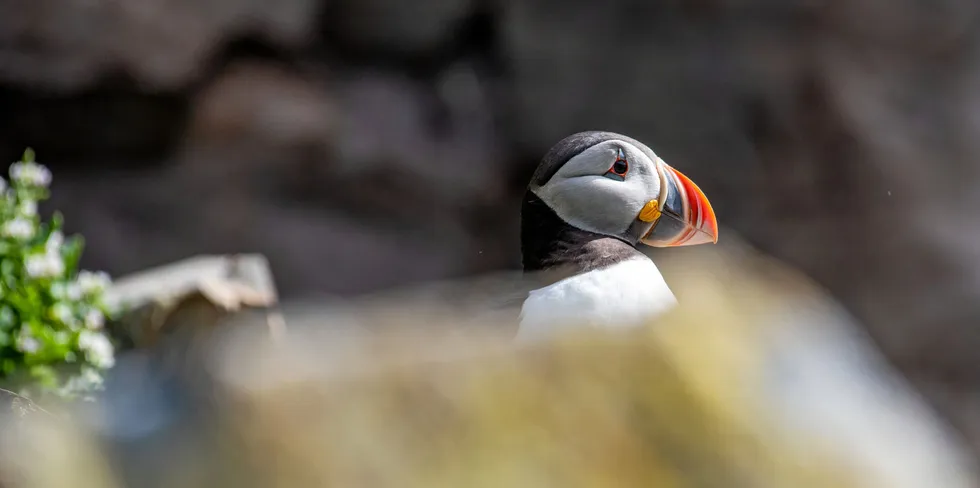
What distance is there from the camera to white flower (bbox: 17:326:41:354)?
107 inches

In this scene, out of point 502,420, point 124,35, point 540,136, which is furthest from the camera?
point 540,136

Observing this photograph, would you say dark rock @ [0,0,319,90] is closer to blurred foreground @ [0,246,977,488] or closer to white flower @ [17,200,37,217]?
white flower @ [17,200,37,217]

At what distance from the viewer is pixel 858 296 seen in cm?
489

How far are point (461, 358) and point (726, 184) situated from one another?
427cm

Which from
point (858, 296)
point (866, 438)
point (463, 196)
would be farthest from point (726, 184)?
point (866, 438)

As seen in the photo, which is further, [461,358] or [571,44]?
[571,44]

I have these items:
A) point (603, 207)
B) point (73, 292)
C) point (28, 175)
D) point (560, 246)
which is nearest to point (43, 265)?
point (73, 292)

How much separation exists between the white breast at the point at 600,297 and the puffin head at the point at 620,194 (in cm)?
21

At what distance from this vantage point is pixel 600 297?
83.1 inches

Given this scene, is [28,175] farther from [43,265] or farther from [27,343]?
[27,343]

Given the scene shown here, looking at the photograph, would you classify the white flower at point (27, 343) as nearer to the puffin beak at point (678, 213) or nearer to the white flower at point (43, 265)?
the white flower at point (43, 265)

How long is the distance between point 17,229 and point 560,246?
1638mm

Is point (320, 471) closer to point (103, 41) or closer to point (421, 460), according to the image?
point (421, 460)

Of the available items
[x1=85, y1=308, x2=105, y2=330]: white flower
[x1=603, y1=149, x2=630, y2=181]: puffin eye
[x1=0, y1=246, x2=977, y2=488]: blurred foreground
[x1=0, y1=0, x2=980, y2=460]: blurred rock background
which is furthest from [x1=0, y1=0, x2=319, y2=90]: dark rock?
[x1=0, y1=246, x2=977, y2=488]: blurred foreground
